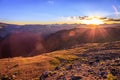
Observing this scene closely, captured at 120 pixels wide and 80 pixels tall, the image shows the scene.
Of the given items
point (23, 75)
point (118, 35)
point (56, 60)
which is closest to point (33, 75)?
point (23, 75)

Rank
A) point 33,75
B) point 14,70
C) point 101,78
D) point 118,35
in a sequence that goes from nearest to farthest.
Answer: point 101,78, point 33,75, point 14,70, point 118,35

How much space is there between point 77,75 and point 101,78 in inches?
69.9

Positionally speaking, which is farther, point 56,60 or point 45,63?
point 56,60

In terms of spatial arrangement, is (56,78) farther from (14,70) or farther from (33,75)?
(14,70)

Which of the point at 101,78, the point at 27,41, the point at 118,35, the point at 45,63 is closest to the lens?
the point at 101,78

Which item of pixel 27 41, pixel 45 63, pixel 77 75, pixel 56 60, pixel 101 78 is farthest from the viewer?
pixel 27 41

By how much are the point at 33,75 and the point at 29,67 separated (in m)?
2.49

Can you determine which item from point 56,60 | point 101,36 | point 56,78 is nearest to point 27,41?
point 101,36

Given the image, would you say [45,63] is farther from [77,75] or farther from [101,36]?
[101,36]

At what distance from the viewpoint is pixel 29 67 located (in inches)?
789

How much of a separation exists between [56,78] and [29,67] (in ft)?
19.2

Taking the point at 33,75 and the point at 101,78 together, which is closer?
the point at 101,78

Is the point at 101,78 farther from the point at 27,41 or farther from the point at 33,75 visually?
the point at 27,41

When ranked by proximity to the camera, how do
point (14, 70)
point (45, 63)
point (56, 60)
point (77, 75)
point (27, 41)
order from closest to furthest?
point (77, 75) < point (14, 70) < point (45, 63) < point (56, 60) < point (27, 41)
